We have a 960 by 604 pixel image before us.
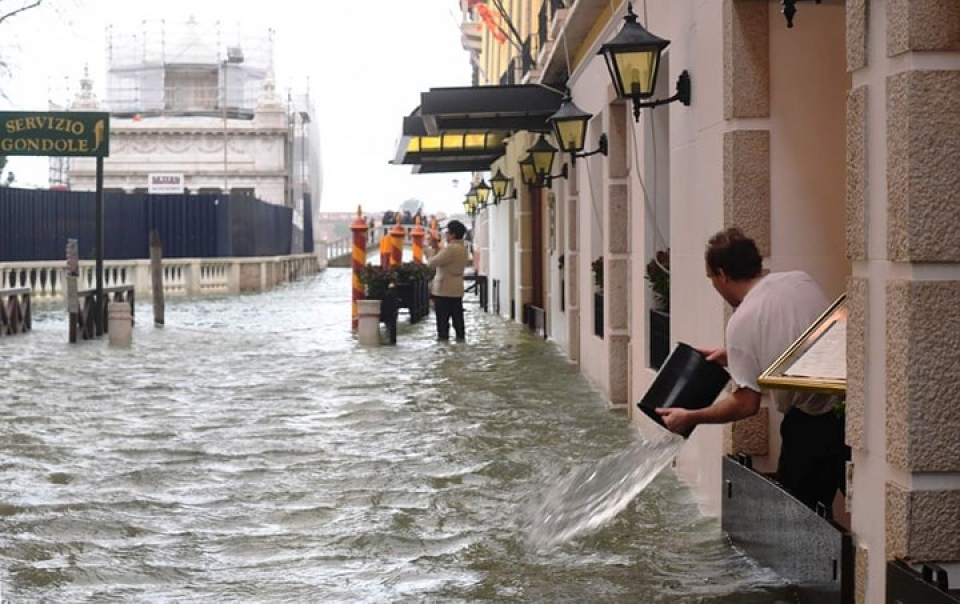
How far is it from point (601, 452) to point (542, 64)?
969 cm

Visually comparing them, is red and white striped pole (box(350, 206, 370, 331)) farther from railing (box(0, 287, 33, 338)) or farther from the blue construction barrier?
the blue construction barrier

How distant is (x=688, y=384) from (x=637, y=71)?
3100 mm

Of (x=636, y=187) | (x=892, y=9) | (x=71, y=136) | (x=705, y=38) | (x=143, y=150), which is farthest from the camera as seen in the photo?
(x=143, y=150)

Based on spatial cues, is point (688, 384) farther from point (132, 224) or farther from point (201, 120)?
point (201, 120)

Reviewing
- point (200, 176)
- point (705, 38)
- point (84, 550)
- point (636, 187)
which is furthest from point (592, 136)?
point (200, 176)

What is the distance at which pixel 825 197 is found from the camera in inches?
279

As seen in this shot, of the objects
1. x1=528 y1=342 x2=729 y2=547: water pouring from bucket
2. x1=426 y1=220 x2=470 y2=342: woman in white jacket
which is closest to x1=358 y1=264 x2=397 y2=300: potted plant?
x1=426 y1=220 x2=470 y2=342: woman in white jacket

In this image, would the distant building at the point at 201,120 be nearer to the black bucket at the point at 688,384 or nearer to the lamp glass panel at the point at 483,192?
the lamp glass panel at the point at 483,192

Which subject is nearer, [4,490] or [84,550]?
[84,550]

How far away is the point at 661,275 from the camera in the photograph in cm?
986

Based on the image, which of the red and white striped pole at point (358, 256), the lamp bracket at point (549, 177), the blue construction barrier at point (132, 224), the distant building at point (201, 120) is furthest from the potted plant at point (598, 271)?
the distant building at point (201, 120)

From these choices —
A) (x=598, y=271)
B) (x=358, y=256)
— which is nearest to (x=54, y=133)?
(x=358, y=256)

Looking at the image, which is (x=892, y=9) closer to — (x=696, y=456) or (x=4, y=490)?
(x=696, y=456)

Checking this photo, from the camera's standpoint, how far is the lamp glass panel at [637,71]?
8680mm
